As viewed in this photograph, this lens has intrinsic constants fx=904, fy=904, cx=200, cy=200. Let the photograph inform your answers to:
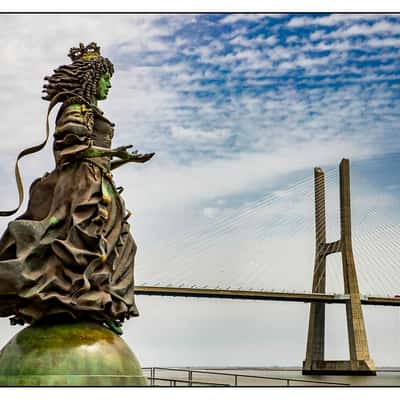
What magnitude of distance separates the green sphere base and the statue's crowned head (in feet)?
8.93

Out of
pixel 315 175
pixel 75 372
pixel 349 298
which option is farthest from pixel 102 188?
pixel 315 175

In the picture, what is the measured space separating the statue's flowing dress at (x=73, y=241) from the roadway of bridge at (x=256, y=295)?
49.4 ft

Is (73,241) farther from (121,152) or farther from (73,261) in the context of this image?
(121,152)

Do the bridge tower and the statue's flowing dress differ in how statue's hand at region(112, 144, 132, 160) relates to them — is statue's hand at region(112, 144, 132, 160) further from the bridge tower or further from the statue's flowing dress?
the bridge tower

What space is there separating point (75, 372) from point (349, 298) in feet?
74.4

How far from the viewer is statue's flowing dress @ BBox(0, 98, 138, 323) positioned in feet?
31.8

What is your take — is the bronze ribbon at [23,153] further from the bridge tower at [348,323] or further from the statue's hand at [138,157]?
the bridge tower at [348,323]

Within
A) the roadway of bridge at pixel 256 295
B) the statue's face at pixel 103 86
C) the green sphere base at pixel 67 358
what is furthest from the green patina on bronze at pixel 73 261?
the roadway of bridge at pixel 256 295

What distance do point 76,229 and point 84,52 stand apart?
2362mm

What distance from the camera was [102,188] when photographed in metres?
10.2

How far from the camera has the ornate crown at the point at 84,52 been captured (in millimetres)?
10883

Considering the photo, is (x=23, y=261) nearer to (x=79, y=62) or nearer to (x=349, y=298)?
(x=79, y=62)

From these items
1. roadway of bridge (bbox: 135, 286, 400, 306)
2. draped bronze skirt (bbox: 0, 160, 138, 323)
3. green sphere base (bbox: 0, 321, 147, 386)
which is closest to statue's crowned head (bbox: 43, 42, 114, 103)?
draped bronze skirt (bbox: 0, 160, 138, 323)

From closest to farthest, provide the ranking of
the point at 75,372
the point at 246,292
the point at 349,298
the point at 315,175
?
the point at 75,372, the point at 246,292, the point at 349,298, the point at 315,175
